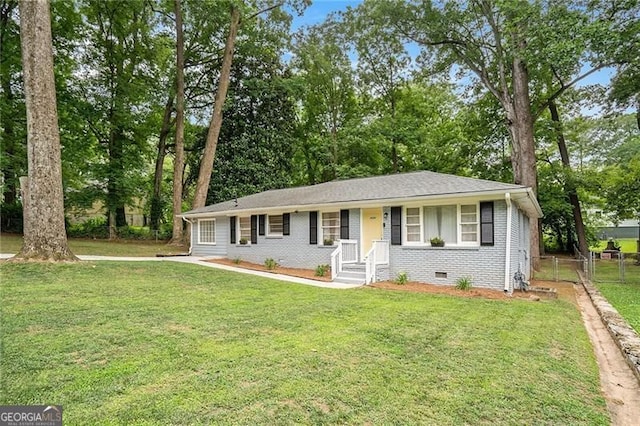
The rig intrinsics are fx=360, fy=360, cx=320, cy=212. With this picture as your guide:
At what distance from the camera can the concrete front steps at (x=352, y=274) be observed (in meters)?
10.4

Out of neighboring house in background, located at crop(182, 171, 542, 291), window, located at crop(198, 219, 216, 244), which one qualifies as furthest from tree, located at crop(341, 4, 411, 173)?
window, located at crop(198, 219, 216, 244)

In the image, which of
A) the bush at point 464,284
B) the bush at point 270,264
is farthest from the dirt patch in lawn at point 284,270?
the bush at point 464,284

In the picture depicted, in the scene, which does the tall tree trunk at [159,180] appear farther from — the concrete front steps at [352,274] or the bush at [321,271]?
the concrete front steps at [352,274]

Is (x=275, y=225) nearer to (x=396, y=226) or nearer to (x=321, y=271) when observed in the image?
(x=321, y=271)

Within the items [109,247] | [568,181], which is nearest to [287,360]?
[109,247]

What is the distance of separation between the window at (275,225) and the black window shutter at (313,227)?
1676 millimetres

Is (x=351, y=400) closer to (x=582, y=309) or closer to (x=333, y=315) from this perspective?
(x=333, y=315)

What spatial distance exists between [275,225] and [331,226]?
2.72m

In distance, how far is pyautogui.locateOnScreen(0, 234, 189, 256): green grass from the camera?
14.8 metres

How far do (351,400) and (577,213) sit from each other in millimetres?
23208

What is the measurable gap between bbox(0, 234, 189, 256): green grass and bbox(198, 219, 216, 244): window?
165 cm

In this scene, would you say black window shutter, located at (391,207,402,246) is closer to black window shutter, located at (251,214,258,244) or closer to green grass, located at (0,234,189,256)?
black window shutter, located at (251,214,258,244)

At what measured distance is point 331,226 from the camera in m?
12.6

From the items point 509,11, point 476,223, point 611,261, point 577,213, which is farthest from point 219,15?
point 611,261
